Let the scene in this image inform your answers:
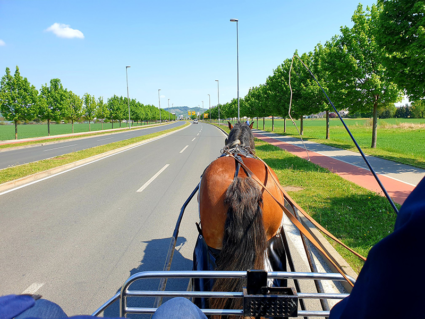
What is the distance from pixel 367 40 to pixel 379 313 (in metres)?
18.3

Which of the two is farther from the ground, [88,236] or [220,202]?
[220,202]

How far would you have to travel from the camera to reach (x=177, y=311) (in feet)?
3.37

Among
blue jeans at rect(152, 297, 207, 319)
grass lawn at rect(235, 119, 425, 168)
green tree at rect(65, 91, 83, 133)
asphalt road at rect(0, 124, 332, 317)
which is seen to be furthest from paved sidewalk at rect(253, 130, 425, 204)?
green tree at rect(65, 91, 83, 133)

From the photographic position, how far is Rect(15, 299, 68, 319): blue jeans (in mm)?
913

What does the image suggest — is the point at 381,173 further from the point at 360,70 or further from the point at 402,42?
the point at 360,70

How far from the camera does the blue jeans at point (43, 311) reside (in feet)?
3.00

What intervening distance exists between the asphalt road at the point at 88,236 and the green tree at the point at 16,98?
72.2 feet

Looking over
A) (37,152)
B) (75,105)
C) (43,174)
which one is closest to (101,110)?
(75,105)

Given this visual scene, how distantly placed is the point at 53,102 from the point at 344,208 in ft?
117

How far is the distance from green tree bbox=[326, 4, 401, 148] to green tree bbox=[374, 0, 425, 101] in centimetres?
495

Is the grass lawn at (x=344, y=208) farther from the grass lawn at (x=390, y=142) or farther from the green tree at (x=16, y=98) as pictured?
the green tree at (x=16, y=98)

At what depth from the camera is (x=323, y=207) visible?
19.9 feet

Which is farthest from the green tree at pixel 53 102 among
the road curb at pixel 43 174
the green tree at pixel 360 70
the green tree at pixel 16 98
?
the green tree at pixel 360 70

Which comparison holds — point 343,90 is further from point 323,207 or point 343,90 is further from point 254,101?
point 254,101
